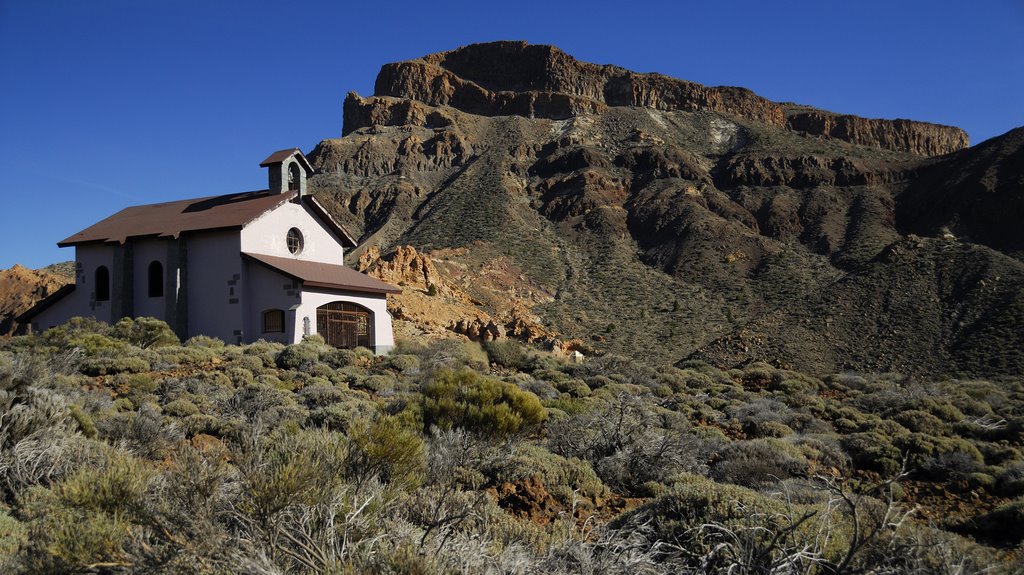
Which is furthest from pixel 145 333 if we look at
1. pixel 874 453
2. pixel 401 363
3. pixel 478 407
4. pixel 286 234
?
pixel 874 453

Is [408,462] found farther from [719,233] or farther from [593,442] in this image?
[719,233]

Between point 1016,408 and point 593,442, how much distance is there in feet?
49.0

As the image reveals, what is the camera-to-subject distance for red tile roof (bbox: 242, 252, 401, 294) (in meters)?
21.5

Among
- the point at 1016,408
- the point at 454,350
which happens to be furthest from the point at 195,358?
the point at 1016,408

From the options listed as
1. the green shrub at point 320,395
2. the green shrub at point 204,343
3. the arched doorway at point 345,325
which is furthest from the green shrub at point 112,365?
the arched doorway at point 345,325

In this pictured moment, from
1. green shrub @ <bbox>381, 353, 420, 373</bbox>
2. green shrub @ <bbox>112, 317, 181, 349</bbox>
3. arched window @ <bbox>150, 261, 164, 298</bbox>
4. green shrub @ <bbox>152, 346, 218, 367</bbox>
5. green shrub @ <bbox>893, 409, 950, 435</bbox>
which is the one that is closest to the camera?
green shrub @ <bbox>893, 409, 950, 435</bbox>

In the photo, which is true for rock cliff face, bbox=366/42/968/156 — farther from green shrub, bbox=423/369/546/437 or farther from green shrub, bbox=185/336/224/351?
green shrub, bbox=423/369/546/437

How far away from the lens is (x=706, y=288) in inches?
1907

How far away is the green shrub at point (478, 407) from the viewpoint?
9.56 m

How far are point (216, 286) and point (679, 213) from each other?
4435cm

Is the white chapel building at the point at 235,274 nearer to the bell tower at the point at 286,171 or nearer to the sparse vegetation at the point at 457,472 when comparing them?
the bell tower at the point at 286,171

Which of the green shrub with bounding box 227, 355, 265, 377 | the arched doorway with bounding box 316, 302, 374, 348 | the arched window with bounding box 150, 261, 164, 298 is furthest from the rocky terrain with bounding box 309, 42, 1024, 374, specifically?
the green shrub with bounding box 227, 355, 265, 377

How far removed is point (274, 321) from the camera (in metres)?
22.1

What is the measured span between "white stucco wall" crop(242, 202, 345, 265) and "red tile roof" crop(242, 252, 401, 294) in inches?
17.5
